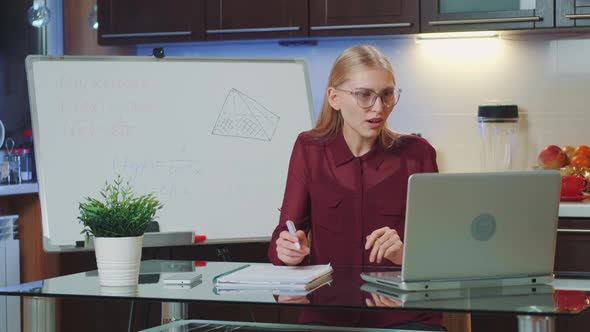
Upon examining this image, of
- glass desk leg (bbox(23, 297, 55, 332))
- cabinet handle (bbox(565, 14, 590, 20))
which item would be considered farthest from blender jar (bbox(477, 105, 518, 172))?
glass desk leg (bbox(23, 297, 55, 332))

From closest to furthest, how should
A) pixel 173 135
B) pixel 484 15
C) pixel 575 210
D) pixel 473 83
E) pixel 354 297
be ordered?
pixel 354 297, pixel 575 210, pixel 173 135, pixel 484 15, pixel 473 83

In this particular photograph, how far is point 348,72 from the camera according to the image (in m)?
2.41

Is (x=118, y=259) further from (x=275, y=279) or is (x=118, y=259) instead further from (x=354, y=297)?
(x=354, y=297)

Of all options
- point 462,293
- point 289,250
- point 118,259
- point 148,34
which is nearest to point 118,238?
point 118,259

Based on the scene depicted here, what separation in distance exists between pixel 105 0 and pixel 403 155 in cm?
205

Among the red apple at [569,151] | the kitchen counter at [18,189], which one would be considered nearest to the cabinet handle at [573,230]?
the red apple at [569,151]

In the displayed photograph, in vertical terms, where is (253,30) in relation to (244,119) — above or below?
above

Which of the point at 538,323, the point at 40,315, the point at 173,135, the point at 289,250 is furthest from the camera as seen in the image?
the point at 173,135

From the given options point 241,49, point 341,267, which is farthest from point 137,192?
point 341,267

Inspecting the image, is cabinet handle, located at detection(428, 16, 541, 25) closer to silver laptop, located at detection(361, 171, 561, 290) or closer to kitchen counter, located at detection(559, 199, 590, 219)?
kitchen counter, located at detection(559, 199, 590, 219)

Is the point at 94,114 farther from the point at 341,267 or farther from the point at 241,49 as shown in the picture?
the point at 341,267

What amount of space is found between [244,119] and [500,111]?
1.07 meters

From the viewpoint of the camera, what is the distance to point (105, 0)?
4.05 m

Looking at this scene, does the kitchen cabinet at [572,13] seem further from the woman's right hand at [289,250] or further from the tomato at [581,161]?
the woman's right hand at [289,250]
